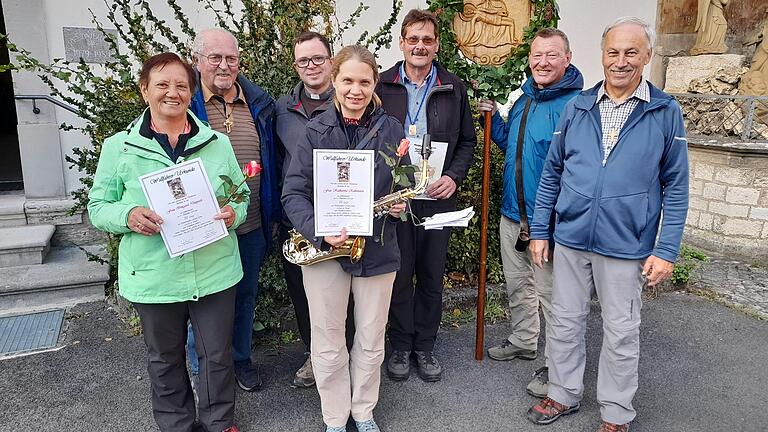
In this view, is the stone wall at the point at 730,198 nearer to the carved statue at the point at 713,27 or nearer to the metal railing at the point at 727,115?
the metal railing at the point at 727,115

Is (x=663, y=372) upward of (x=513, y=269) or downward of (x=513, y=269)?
downward

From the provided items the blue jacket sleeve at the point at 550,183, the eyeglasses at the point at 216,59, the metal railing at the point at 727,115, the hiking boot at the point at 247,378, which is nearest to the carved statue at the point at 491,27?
the blue jacket sleeve at the point at 550,183

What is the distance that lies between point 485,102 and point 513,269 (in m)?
1.12

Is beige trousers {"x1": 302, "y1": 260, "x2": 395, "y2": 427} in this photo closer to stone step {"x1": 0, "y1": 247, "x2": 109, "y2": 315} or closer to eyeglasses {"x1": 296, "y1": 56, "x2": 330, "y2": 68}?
eyeglasses {"x1": 296, "y1": 56, "x2": 330, "y2": 68}

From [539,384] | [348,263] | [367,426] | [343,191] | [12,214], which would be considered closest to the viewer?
[343,191]

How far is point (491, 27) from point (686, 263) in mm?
3757

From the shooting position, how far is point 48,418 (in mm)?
3055

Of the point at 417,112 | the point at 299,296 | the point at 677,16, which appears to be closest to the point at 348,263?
the point at 299,296

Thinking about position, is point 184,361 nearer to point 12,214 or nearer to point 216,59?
point 216,59

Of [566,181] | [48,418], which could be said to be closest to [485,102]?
[566,181]

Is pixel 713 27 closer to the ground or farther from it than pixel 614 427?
farther from it

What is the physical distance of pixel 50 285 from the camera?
457 cm

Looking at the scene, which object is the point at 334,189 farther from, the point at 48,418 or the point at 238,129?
the point at 48,418

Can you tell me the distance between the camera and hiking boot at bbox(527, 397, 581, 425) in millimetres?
3084
